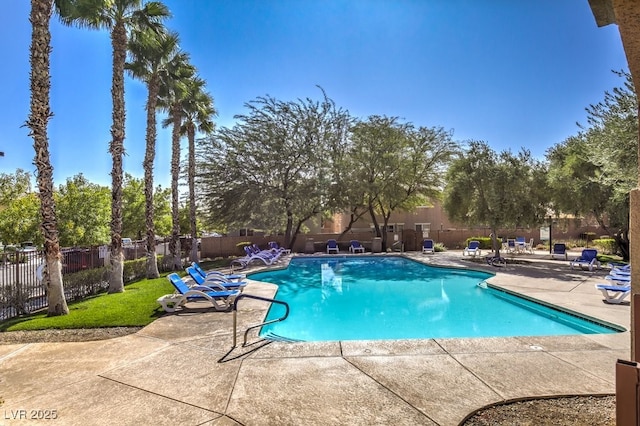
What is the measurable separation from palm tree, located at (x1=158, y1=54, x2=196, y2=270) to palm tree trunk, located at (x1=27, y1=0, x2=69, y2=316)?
7310 mm

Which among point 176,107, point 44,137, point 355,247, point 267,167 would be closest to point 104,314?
point 44,137

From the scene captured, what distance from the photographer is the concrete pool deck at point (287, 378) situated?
3521 millimetres

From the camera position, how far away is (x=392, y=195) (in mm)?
23656

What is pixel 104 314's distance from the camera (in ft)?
25.2

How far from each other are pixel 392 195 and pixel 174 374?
815 inches

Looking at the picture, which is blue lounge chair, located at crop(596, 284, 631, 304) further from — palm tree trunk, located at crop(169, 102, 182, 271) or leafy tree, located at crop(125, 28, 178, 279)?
palm tree trunk, located at crop(169, 102, 182, 271)

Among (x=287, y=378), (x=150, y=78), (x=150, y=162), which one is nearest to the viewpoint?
→ (x=287, y=378)

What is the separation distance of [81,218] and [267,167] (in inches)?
440

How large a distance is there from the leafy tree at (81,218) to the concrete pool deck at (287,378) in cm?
1542

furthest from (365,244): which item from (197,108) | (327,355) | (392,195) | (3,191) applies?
(3,191)

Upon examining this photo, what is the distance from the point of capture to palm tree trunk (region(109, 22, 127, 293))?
1050 cm

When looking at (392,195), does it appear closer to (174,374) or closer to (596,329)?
(596,329)

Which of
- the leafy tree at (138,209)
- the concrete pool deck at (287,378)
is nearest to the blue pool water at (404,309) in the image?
the concrete pool deck at (287,378)

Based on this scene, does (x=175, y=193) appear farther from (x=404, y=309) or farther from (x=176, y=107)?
(x=404, y=309)
